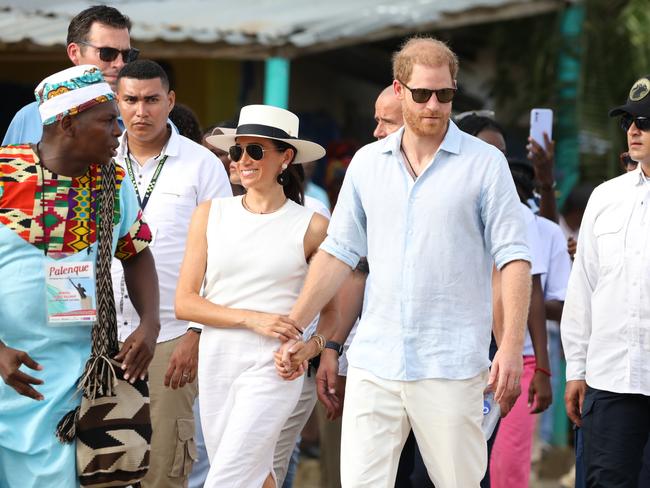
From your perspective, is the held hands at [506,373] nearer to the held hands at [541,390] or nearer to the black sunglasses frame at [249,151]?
the black sunglasses frame at [249,151]

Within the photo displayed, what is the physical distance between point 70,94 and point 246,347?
150 centimetres

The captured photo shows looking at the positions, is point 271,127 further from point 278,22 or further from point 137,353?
point 278,22

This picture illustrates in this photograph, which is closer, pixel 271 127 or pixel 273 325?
pixel 273 325

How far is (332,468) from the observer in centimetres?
815

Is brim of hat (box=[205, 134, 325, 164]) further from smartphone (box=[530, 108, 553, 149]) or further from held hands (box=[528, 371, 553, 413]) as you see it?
smartphone (box=[530, 108, 553, 149])

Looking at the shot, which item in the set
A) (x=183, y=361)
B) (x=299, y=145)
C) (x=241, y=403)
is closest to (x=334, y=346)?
(x=241, y=403)

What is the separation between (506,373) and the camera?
5.50 meters

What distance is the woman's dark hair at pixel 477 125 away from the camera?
7.74 metres

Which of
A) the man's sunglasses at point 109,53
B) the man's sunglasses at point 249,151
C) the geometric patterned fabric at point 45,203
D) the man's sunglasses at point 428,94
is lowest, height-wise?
the geometric patterned fabric at point 45,203

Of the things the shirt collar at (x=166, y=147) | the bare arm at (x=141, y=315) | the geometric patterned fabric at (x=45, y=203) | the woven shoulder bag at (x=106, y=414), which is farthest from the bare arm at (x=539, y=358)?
the geometric patterned fabric at (x=45, y=203)

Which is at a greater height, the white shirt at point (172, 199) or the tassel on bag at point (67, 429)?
the white shirt at point (172, 199)

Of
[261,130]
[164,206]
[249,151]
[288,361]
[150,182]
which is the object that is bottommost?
[288,361]

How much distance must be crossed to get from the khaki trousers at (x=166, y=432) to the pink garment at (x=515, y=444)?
165 centimetres

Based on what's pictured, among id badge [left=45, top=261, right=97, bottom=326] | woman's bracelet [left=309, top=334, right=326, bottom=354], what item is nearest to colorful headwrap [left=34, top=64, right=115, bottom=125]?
id badge [left=45, top=261, right=97, bottom=326]
